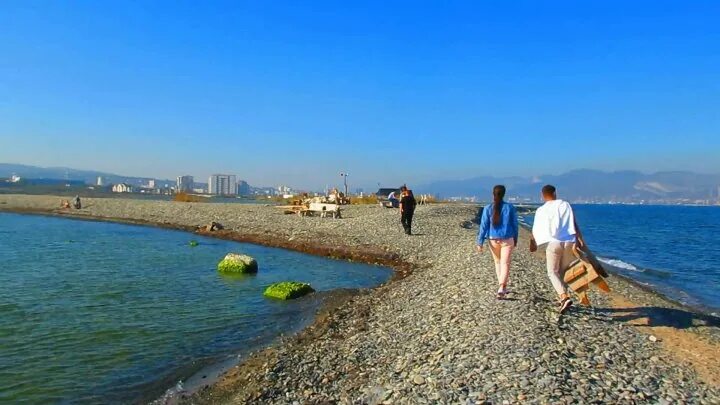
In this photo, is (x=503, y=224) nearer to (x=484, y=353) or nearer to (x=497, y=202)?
(x=497, y=202)

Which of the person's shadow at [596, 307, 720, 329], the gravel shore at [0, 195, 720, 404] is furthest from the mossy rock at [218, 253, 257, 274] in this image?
the person's shadow at [596, 307, 720, 329]

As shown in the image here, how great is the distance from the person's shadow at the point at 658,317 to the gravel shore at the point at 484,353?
43 mm

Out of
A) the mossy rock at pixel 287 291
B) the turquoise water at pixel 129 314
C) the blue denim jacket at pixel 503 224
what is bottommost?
the turquoise water at pixel 129 314

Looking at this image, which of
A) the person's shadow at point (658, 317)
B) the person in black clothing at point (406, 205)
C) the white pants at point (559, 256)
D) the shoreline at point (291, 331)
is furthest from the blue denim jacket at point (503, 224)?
the person in black clothing at point (406, 205)

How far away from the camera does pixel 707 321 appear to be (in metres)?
12.0

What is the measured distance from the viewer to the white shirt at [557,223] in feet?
30.4

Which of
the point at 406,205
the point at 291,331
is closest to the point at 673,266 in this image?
the point at 406,205

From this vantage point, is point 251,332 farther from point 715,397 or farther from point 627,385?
point 715,397

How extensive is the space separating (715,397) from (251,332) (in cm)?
857

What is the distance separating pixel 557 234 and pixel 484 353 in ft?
9.00

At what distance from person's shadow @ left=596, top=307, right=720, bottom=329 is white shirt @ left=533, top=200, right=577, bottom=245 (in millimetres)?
2467

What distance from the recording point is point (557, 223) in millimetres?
9312

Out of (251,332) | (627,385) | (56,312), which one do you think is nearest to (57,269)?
(56,312)

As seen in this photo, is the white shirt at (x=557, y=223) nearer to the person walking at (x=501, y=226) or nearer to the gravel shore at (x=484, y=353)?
the person walking at (x=501, y=226)
